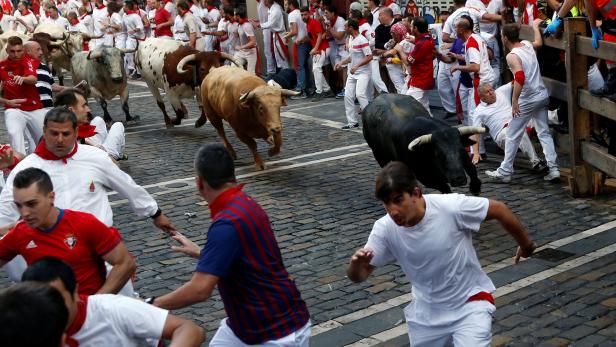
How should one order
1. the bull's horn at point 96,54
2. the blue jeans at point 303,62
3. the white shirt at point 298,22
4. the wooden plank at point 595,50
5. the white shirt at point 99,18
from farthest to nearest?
the white shirt at point 99,18 < the blue jeans at point 303,62 < the white shirt at point 298,22 < the bull's horn at point 96,54 < the wooden plank at point 595,50

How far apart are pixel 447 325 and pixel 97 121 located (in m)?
6.87

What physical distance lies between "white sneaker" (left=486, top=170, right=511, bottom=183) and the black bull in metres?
1.62

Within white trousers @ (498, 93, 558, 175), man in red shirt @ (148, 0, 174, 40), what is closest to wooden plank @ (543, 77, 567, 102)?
white trousers @ (498, 93, 558, 175)

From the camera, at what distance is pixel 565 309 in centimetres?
760

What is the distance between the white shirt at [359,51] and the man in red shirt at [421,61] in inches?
64.7

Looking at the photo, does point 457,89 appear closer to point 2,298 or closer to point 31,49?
point 31,49

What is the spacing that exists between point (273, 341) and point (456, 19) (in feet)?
36.2

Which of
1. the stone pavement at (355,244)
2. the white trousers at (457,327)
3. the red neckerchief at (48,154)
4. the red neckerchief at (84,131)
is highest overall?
the red neckerchief at (48,154)

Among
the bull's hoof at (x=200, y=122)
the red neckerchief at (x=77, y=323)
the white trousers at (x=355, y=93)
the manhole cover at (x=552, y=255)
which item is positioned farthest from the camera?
the bull's hoof at (x=200, y=122)

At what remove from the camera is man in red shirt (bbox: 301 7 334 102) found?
64.6ft

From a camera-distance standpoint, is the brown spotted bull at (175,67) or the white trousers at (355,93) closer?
the white trousers at (355,93)

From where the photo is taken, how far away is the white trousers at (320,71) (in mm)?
19688

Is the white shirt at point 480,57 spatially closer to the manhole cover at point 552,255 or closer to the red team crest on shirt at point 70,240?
the manhole cover at point 552,255

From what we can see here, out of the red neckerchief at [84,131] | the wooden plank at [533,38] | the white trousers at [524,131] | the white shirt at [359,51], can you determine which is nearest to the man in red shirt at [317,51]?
the white shirt at [359,51]
